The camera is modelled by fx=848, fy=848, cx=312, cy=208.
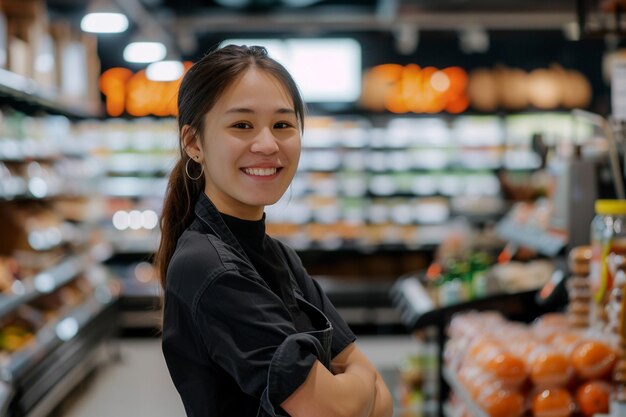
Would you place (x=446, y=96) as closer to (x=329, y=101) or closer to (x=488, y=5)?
(x=329, y=101)

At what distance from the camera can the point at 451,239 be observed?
613cm

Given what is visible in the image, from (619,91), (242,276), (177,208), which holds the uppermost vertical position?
(619,91)

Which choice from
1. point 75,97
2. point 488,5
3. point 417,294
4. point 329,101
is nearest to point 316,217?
point 329,101

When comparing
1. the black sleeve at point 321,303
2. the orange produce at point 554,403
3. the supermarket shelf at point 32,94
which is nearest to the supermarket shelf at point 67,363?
the supermarket shelf at point 32,94

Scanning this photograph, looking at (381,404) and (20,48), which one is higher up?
(20,48)

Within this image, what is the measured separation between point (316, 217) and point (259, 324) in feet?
27.2

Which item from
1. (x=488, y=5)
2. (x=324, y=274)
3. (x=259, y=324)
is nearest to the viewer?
(x=259, y=324)

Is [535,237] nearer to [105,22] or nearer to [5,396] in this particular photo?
[5,396]

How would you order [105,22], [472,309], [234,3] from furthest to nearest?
[234,3] → [105,22] → [472,309]

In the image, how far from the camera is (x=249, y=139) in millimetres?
1541

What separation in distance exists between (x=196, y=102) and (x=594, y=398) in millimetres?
1552

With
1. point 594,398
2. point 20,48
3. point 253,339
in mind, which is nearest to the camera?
point 253,339

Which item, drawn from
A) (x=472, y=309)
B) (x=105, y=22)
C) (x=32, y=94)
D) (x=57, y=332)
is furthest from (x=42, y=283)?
(x=472, y=309)

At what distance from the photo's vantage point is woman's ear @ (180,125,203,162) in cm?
161
